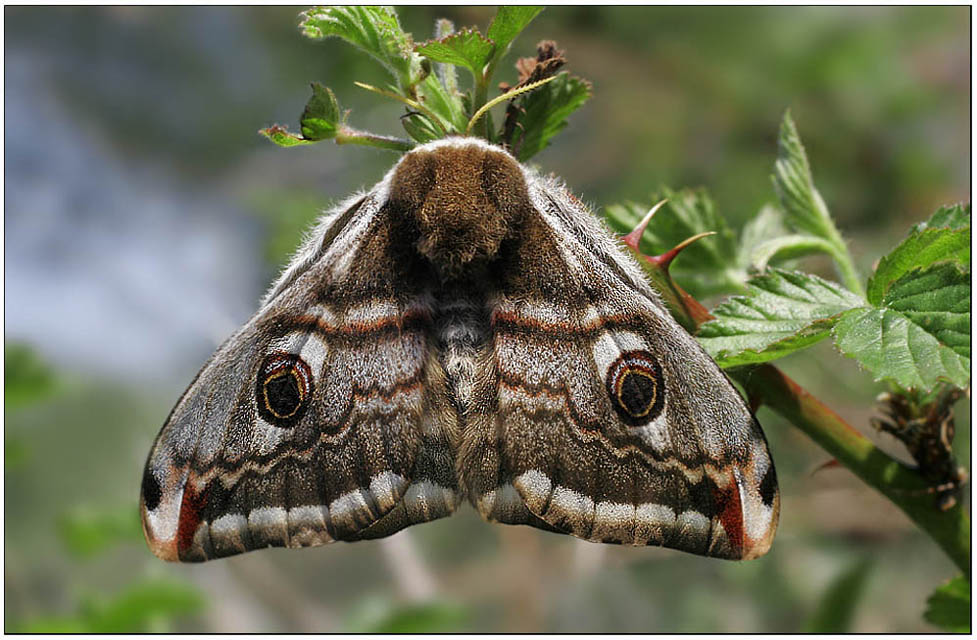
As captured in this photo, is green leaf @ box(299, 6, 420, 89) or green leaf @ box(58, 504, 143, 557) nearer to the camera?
green leaf @ box(299, 6, 420, 89)

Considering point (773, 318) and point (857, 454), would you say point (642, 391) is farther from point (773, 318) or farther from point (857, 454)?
point (857, 454)

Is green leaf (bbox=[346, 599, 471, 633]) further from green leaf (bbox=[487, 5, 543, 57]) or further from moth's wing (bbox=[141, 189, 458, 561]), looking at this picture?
green leaf (bbox=[487, 5, 543, 57])

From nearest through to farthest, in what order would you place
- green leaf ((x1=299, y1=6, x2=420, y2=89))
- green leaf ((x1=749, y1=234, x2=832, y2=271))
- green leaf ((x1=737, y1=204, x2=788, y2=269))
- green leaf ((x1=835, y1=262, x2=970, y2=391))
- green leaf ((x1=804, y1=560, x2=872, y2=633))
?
green leaf ((x1=835, y1=262, x2=970, y2=391)) → green leaf ((x1=299, y1=6, x2=420, y2=89)) → green leaf ((x1=749, y1=234, x2=832, y2=271)) → green leaf ((x1=737, y1=204, x2=788, y2=269)) → green leaf ((x1=804, y1=560, x2=872, y2=633))

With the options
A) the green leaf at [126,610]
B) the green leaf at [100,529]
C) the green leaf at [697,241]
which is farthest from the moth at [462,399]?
the green leaf at [100,529]

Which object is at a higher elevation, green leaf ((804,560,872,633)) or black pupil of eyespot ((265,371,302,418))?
black pupil of eyespot ((265,371,302,418))

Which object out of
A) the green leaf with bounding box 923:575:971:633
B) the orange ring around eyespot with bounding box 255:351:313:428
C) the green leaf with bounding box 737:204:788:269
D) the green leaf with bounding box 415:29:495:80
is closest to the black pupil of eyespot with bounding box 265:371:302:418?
the orange ring around eyespot with bounding box 255:351:313:428

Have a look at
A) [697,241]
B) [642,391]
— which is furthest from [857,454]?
[697,241]
